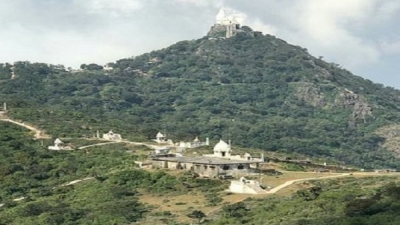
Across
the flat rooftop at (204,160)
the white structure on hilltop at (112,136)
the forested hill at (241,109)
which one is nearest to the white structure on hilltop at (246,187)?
the flat rooftop at (204,160)

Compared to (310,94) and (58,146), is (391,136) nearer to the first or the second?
(310,94)

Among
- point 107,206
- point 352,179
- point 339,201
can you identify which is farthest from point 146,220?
point 352,179

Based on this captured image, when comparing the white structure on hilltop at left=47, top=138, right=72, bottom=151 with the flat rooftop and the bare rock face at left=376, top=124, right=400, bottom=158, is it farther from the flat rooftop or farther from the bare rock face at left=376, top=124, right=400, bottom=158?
the bare rock face at left=376, top=124, right=400, bottom=158

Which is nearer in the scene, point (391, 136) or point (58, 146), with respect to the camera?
point (58, 146)

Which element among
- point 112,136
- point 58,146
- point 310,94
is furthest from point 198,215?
point 310,94

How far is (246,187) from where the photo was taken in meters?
61.7

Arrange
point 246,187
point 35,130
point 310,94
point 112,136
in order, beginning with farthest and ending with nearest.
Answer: point 310,94
point 35,130
point 112,136
point 246,187

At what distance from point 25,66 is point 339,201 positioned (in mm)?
148914

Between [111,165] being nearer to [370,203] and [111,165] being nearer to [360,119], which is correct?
[370,203]

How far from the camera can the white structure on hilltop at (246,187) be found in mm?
61656

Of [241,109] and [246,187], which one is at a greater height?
[241,109]

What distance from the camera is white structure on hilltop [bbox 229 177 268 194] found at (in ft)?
202

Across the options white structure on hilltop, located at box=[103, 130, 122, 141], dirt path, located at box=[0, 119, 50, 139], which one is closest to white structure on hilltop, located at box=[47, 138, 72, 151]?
dirt path, located at box=[0, 119, 50, 139]

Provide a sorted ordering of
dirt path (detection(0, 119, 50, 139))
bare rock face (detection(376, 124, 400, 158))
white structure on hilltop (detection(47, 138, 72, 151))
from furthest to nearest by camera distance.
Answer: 1. bare rock face (detection(376, 124, 400, 158))
2. dirt path (detection(0, 119, 50, 139))
3. white structure on hilltop (detection(47, 138, 72, 151))
